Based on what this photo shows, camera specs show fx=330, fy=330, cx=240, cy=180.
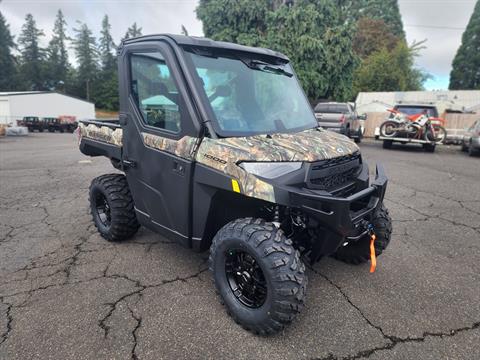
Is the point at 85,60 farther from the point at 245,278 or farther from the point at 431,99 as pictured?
the point at 245,278

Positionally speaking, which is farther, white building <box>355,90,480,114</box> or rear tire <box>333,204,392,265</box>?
white building <box>355,90,480,114</box>

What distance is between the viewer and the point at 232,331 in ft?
Answer: 8.25

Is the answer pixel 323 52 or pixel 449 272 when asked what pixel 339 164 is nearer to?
pixel 449 272

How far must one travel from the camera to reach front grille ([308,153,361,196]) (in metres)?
2.52

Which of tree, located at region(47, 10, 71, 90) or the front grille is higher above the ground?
tree, located at region(47, 10, 71, 90)

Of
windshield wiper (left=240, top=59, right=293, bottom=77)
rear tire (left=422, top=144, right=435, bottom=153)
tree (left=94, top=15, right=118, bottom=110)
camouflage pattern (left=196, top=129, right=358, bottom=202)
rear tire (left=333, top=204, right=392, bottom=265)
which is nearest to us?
camouflage pattern (left=196, top=129, right=358, bottom=202)

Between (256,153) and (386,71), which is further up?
(386,71)

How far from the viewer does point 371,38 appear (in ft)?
152

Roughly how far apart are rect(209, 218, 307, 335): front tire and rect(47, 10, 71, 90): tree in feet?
276

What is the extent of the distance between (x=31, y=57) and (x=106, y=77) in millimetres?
16271

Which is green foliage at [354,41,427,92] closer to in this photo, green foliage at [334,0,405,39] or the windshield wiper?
green foliage at [334,0,405,39]

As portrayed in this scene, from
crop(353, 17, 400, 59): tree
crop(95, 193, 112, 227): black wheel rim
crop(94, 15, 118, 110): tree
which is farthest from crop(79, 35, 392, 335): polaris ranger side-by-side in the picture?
crop(94, 15, 118, 110): tree

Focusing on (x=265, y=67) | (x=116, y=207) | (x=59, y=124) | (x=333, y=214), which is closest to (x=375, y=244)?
(x=333, y=214)

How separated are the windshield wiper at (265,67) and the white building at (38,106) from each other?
40.4 m
